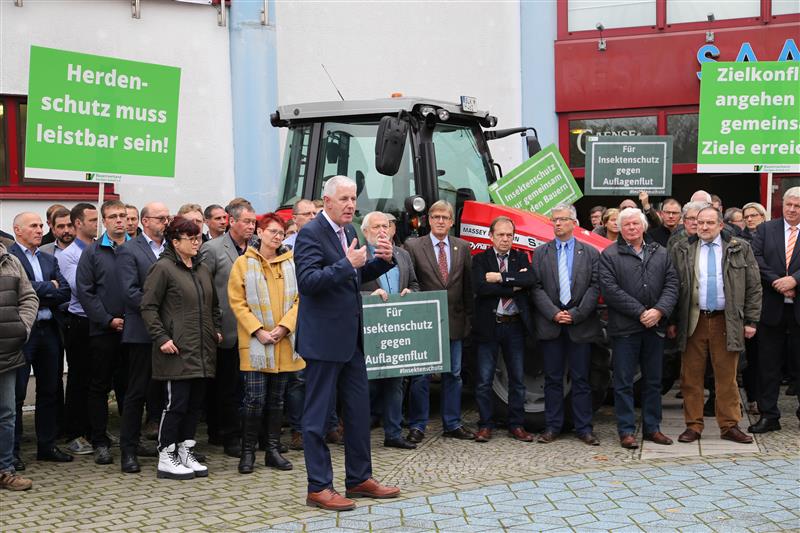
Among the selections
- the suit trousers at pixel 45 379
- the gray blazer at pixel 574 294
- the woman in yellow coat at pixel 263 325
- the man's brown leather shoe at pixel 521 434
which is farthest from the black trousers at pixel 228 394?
the gray blazer at pixel 574 294

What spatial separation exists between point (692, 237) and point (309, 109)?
363 cm

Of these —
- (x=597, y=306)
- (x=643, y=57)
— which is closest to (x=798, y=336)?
(x=597, y=306)

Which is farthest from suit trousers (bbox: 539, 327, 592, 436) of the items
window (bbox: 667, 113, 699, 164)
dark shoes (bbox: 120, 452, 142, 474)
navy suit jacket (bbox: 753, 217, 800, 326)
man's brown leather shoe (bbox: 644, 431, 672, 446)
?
window (bbox: 667, 113, 699, 164)

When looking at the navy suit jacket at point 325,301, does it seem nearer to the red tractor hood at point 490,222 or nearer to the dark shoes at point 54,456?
the dark shoes at point 54,456

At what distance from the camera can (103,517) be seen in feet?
20.5

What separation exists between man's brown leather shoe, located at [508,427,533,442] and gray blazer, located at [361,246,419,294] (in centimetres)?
142

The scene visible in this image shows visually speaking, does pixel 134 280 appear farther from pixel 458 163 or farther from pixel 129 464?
pixel 458 163

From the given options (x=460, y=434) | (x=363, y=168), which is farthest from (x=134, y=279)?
(x=460, y=434)

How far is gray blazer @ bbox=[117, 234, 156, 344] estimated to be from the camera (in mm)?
7625

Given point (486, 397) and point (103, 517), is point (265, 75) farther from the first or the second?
point (103, 517)

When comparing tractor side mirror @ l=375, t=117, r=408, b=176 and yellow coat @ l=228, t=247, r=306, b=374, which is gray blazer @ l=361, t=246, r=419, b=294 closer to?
tractor side mirror @ l=375, t=117, r=408, b=176

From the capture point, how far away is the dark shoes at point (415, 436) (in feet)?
27.4

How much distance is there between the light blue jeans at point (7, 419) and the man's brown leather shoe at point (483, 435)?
358 centimetres

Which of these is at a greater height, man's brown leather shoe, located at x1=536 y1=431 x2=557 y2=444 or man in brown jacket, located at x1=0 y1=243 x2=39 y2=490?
man in brown jacket, located at x1=0 y1=243 x2=39 y2=490
